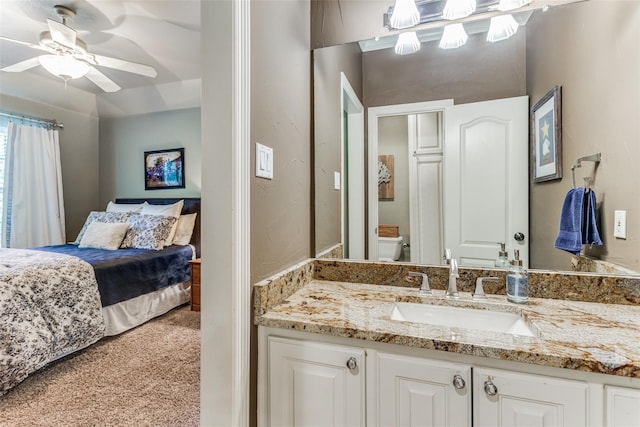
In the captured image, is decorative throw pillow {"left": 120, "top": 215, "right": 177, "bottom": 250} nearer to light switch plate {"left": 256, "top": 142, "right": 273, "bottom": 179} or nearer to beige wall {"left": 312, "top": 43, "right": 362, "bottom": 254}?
beige wall {"left": 312, "top": 43, "right": 362, "bottom": 254}

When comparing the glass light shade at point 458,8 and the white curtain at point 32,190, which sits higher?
the glass light shade at point 458,8

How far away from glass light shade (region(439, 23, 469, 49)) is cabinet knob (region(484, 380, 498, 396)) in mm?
1301

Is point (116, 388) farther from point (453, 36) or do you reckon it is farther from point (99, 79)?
point (453, 36)

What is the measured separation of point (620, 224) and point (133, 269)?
10.6 feet

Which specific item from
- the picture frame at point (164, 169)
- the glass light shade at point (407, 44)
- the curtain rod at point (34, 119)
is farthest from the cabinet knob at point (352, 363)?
the curtain rod at point (34, 119)

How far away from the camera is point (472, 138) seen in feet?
4.48

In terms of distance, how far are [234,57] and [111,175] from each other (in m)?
4.50

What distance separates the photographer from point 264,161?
1062mm

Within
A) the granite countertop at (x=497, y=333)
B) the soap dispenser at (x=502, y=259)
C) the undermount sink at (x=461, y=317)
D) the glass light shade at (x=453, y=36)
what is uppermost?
the glass light shade at (x=453, y=36)

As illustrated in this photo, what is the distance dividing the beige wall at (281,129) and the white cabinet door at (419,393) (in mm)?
495

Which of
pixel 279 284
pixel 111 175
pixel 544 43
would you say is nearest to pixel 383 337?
pixel 279 284

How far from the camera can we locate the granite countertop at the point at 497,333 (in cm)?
74

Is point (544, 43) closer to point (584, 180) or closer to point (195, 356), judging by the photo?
point (584, 180)

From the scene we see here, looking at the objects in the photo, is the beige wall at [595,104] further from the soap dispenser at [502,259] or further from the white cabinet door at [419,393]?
the white cabinet door at [419,393]
